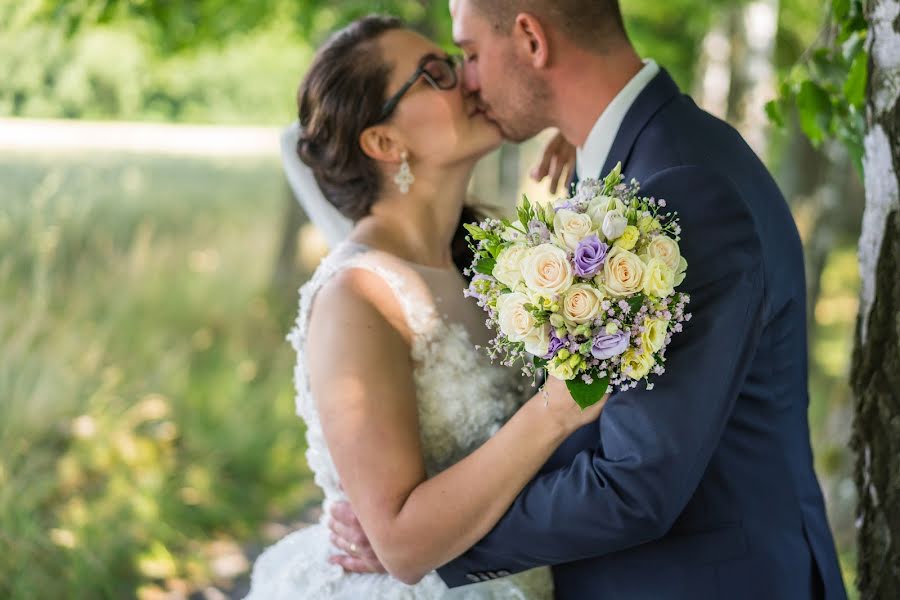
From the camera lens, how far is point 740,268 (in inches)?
84.0

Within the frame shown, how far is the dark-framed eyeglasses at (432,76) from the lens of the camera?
2.96 m

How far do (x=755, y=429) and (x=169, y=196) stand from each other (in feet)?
25.6

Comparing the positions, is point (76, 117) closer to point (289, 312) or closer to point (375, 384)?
point (289, 312)

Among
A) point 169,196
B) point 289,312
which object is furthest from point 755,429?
point 169,196

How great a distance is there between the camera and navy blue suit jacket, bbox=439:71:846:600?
211cm

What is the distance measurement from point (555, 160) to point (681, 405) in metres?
1.61

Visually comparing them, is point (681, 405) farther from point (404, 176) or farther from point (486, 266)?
point (404, 176)

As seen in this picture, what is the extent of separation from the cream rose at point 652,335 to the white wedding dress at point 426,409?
34.8 inches

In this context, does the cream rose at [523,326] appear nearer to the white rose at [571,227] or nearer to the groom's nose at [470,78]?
the white rose at [571,227]

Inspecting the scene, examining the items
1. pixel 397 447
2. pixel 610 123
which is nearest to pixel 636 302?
pixel 397 447

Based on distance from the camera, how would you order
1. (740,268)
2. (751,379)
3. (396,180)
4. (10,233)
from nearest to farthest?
(740,268) < (751,379) < (396,180) < (10,233)

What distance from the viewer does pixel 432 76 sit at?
2.97m

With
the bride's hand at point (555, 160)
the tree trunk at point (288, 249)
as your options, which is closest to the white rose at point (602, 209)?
the bride's hand at point (555, 160)

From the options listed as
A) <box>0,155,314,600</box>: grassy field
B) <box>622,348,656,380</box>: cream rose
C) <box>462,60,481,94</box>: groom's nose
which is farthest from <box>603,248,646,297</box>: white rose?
<box>0,155,314,600</box>: grassy field
